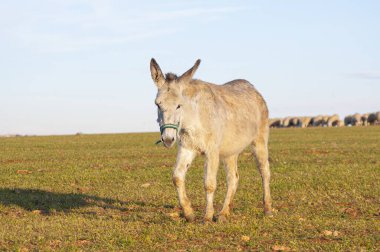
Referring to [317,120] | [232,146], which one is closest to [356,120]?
[317,120]

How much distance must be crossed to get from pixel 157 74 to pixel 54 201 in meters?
5.97

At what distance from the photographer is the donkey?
30.7 ft

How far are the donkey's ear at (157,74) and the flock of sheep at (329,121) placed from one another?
11337 centimetres

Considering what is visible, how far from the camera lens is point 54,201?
45.9 ft

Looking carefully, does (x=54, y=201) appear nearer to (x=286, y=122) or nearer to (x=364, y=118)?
(x=364, y=118)

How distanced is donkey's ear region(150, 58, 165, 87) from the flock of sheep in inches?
4463

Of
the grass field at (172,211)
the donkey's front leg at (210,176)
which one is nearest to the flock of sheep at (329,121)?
the grass field at (172,211)

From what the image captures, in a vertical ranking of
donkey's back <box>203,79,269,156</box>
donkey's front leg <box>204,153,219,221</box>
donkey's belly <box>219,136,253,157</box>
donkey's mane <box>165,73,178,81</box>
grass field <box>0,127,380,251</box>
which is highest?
donkey's mane <box>165,73,178,81</box>

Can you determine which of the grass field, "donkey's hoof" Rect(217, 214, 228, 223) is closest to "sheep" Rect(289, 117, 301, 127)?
the grass field

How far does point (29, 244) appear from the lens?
911cm

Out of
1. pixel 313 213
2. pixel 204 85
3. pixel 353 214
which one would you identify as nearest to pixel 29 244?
pixel 204 85

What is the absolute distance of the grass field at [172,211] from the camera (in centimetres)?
900

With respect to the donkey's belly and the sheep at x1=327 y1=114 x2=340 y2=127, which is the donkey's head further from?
the sheep at x1=327 y1=114 x2=340 y2=127

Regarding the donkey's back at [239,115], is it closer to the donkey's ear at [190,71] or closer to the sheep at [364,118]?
the donkey's ear at [190,71]
